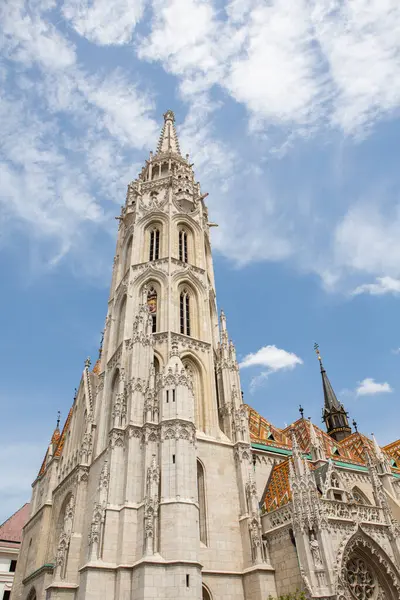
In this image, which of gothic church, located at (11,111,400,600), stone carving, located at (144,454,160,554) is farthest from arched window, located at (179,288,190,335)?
stone carving, located at (144,454,160,554)

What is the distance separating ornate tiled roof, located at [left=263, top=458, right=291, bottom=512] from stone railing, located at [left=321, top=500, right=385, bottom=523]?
2.85m

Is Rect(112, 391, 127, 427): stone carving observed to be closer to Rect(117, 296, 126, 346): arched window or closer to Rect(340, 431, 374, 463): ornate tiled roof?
Rect(117, 296, 126, 346): arched window

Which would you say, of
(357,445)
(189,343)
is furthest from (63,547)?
(357,445)

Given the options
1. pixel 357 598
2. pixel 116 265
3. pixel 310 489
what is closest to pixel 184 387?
pixel 310 489

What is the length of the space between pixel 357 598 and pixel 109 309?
2316 centimetres

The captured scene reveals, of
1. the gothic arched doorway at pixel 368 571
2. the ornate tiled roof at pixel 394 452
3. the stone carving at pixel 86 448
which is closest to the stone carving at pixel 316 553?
the gothic arched doorway at pixel 368 571

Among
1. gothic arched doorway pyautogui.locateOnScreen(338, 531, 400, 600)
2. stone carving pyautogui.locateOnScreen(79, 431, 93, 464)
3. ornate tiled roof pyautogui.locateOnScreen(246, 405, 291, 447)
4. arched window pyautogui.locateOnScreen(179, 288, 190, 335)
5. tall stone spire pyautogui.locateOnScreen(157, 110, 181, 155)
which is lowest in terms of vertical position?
gothic arched doorway pyautogui.locateOnScreen(338, 531, 400, 600)

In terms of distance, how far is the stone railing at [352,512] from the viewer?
21281 millimetres

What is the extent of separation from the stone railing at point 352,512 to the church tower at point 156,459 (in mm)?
3803

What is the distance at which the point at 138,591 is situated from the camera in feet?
61.8

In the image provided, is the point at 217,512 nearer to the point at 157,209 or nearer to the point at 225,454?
the point at 225,454

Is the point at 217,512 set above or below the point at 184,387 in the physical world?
below

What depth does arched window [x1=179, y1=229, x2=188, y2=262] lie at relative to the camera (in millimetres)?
35281

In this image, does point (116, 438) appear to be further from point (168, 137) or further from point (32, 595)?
point (168, 137)
